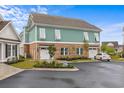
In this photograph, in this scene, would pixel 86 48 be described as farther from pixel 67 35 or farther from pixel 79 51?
pixel 67 35

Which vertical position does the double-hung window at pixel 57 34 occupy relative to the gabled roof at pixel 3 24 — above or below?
below

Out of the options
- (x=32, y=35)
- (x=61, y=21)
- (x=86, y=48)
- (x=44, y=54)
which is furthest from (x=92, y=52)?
(x=32, y=35)

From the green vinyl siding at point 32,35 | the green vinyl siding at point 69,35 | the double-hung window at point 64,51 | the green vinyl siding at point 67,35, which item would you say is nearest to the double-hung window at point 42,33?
the green vinyl siding at point 67,35

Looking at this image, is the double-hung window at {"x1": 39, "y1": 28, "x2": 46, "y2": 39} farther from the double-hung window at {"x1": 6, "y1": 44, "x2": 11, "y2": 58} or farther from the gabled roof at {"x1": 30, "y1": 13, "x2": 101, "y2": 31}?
the double-hung window at {"x1": 6, "y1": 44, "x2": 11, "y2": 58}

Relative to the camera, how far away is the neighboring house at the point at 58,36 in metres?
25.5

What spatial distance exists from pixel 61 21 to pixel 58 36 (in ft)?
7.86

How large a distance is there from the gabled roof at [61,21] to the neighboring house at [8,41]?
389 cm

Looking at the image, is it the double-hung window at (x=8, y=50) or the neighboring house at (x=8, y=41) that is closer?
the neighboring house at (x=8, y=41)

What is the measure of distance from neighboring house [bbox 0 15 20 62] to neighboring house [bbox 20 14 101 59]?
123 inches


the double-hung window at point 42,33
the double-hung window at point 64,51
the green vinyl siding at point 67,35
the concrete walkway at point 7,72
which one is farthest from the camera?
the double-hung window at point 64,51

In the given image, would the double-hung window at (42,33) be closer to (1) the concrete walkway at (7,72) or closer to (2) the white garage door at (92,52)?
(2) the white garage door at (92,52)

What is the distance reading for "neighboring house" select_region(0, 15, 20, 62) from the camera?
2042cm

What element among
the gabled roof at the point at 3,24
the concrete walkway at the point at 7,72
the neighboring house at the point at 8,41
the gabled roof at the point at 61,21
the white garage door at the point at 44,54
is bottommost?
the concrete walkway at the point at 7,72

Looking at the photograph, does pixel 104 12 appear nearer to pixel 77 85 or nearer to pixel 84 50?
pixel 84 50
